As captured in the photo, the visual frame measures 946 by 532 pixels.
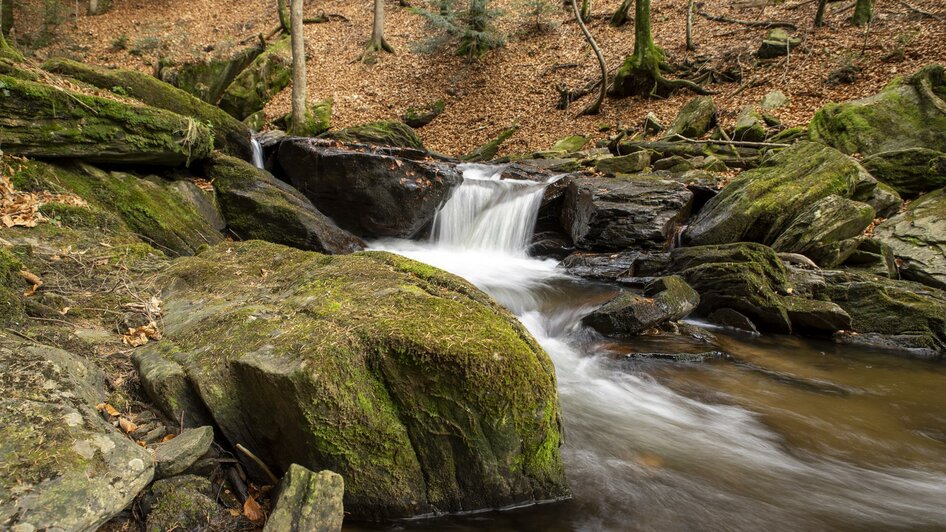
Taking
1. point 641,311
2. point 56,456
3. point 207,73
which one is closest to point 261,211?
point 641,311

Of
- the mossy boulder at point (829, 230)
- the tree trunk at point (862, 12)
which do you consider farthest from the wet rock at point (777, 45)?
the mossy boulder at point (829, 230)

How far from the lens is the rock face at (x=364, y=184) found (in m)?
9.88

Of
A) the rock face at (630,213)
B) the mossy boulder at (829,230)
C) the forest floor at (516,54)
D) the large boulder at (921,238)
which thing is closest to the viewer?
the large boulder at (921,238)

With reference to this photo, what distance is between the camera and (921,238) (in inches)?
314

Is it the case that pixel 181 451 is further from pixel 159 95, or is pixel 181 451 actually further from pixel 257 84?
pixel 257 84

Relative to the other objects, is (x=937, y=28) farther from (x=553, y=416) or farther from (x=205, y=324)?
(x=205, y=324)

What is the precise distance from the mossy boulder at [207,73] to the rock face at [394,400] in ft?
61.4

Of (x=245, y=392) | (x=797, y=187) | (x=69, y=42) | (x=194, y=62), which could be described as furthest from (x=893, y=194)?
(x=69, y=42)

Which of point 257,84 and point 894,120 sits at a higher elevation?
point 894,120

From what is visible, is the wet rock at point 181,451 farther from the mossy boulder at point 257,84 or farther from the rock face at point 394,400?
the mossy boulder at point 257,84

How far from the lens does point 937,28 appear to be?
13.3 meters

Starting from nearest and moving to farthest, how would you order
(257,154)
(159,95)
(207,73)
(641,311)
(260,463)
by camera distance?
(260,463), (641,311), (159,95), (257,154), (207,73)

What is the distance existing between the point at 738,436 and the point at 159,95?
33.3ft

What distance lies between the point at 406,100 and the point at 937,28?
16151mm
